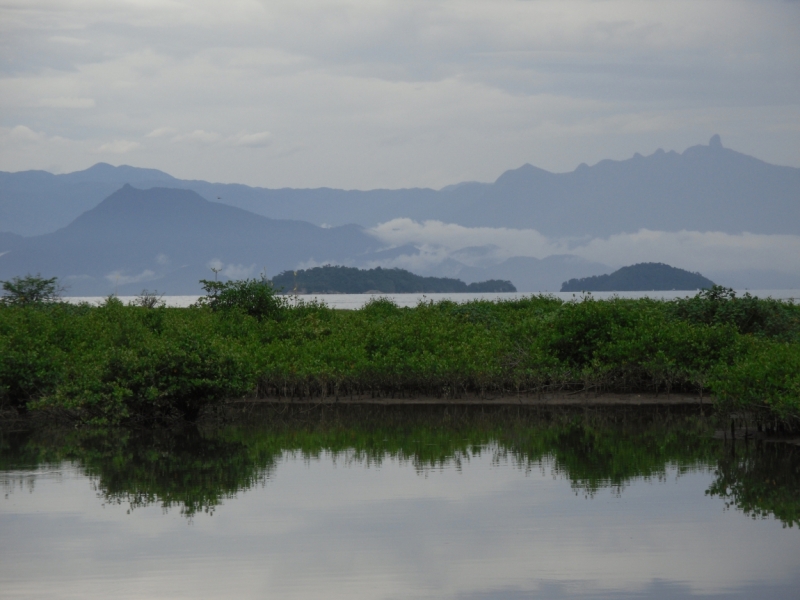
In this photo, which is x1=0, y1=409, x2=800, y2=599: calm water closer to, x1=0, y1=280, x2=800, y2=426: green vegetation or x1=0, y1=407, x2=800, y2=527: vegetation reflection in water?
x1=0, y1=407, x2=800, y2=527: vegetation reflection in water

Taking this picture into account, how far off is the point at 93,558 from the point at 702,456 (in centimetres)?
884

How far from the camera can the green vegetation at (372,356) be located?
17406mm

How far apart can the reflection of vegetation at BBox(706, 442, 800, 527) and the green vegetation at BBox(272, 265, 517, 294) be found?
79.9m

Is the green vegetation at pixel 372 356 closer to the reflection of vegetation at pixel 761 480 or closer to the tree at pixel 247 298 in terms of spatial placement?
the reflection of vegetation at pixel 761 480

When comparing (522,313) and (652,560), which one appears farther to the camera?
(522,313)

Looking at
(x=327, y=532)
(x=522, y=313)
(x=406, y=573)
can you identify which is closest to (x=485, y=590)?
(x=406, y=573)

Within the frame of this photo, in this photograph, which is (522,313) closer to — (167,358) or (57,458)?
(167,358)

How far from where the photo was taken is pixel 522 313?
27828 millimetres

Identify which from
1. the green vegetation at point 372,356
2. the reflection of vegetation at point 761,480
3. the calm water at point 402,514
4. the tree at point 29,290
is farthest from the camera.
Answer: the tree at point 29,290

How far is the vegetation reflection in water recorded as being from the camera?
485 inches

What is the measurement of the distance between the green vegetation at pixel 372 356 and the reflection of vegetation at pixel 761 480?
0.79m

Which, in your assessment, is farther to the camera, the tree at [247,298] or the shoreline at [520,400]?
the tree at [247,298]

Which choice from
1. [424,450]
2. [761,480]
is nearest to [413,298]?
[424,450]

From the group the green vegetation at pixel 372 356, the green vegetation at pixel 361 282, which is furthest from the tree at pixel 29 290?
the green vegetation at pixel 361 282
